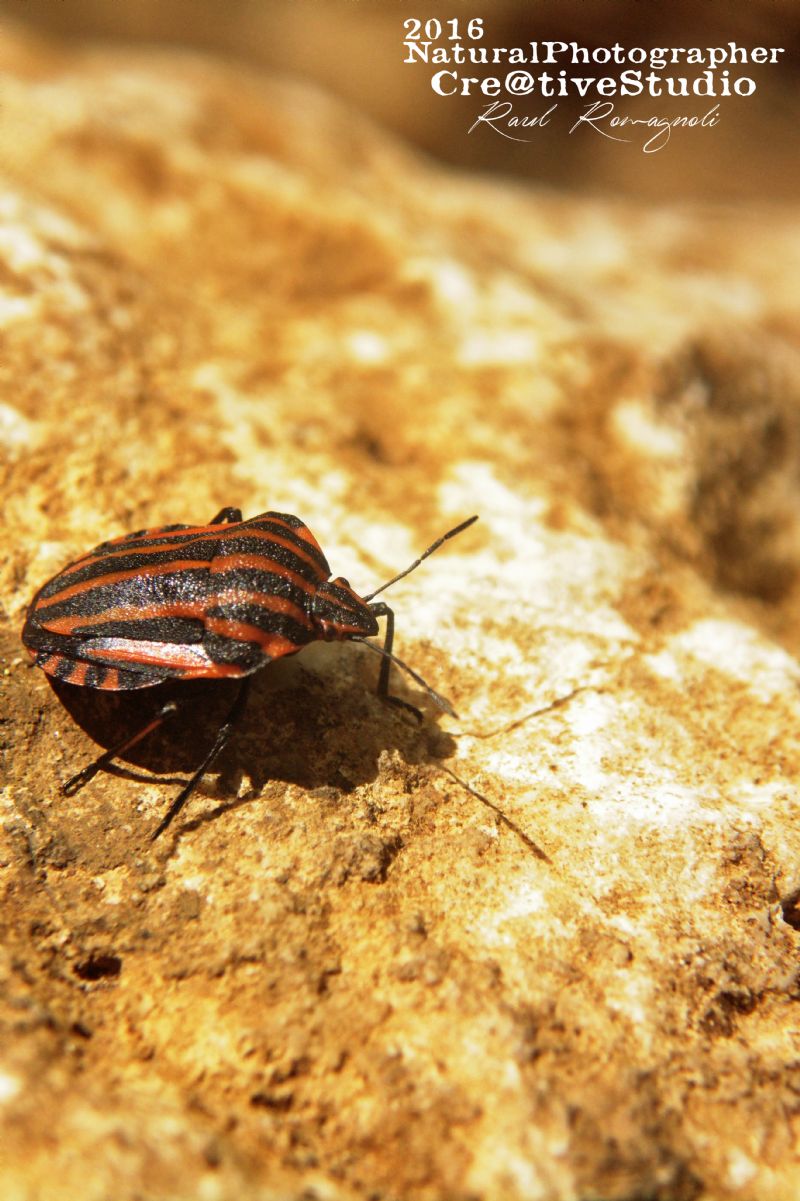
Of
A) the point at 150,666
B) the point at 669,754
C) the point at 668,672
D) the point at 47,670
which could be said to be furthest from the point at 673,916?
the point at 47,670

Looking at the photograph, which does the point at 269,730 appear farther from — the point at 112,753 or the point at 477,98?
the point at 477,98

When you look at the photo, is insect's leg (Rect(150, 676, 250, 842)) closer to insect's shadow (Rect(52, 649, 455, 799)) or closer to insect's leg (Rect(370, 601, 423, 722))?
insect's shadow (Rect(52, 649, 455, 799))

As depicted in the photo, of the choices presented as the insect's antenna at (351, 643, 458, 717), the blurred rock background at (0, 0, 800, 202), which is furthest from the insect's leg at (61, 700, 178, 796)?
the blurred rock background at (0, 0, 800, 202)

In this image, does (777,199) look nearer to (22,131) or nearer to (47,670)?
(22,131)

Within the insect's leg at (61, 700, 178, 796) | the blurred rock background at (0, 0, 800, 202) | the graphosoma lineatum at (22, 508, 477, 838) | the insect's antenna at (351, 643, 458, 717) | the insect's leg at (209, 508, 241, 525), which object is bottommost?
the insect's leg at (61, 700, 178, 796)

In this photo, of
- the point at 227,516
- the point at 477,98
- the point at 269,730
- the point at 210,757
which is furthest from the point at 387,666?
the point at 477,98

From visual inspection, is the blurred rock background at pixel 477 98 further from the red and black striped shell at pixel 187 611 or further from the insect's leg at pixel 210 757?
the insect's leg at pixel 210 757

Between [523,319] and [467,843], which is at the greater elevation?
[523,319]
